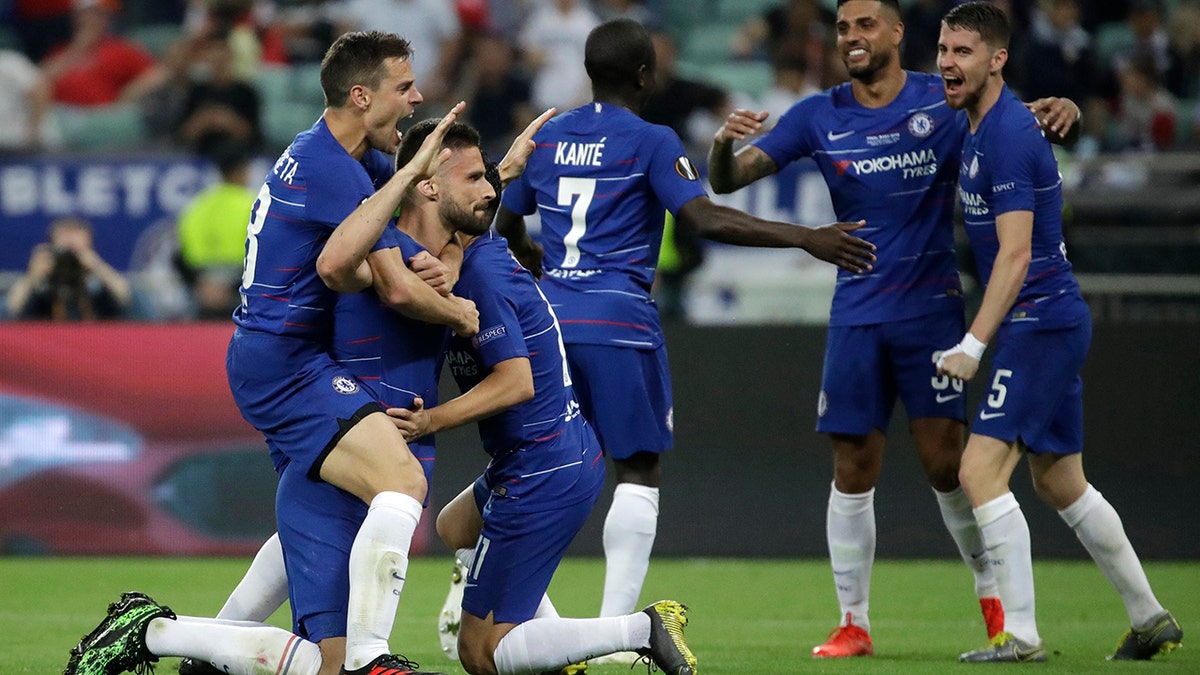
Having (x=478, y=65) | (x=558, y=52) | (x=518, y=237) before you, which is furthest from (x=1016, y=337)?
(x=558, y=52)

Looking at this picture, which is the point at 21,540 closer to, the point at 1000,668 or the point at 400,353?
the point at 400,353

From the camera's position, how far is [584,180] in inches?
253

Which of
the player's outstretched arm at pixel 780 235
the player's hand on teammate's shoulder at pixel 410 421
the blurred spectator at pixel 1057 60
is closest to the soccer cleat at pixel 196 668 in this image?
the player's hand on teammate's shoulder at pixel 410 421

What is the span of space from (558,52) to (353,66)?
9.43m

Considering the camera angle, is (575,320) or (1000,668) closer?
(1000,668)

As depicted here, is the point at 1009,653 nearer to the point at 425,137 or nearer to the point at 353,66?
the point at 425,137

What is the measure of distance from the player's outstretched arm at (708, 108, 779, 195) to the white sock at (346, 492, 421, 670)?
2425 mm

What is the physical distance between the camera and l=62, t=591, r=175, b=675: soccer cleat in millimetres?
5066

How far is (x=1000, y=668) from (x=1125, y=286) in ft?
17.3

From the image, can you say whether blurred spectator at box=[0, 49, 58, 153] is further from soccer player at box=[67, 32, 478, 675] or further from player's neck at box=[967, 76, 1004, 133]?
player's neck at box=[967, 76, 1004, 133]

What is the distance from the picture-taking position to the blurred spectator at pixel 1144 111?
43.5ft

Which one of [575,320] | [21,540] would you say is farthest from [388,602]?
[21,540]

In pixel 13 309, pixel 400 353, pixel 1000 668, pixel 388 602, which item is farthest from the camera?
pixel 13 309

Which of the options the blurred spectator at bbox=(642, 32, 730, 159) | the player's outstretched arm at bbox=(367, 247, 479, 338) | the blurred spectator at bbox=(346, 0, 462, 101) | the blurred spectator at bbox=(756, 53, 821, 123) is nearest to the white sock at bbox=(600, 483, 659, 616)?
the player's outstretched arm at bbox=(367, 247, 479, 338)
